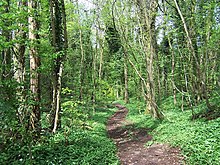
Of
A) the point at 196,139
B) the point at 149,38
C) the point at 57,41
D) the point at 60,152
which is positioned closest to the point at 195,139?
the point at 196,139

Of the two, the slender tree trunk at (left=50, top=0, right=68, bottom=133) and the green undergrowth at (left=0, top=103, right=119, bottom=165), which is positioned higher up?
the slender tree trunk at (left=50, top=0, right=68, bottom=133)

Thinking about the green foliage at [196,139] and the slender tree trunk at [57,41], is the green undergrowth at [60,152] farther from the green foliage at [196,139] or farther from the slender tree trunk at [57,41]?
the green foliage at [196,139]

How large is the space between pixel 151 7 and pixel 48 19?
7101 millimetres

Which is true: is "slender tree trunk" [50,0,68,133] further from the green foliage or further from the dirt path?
the green foliage

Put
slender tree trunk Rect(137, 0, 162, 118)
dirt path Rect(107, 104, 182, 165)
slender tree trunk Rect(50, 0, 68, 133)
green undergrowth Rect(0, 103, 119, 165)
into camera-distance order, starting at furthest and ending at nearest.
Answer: slender tree trunk Rect(137, 0, 162, 118) < slender tree trunk Rect(50, 0, 68, 133) < dirt path Rect(107, 104, 182, 165) < green undergrowth Rect(0, 103, 119, 165)

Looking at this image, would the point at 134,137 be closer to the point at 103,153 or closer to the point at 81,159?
the point at 103,153

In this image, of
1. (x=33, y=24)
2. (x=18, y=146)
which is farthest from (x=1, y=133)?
(x=33, y=24)

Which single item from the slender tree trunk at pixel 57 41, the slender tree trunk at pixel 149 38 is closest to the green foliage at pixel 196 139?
the slender tree trunk at pixel 149 38

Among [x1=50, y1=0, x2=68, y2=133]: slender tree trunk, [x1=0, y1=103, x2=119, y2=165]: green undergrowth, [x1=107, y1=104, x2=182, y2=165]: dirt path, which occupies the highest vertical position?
[x1=50, y1=0, x2=68, y2=133]: slender tree trunk

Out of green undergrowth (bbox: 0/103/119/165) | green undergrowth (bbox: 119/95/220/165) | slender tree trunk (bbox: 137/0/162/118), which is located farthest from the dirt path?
slender tree trunk (bbox: 137/0/162/118)

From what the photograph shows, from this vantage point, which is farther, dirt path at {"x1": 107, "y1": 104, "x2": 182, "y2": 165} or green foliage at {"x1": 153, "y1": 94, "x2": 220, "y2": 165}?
dirt path at {"x1": 107, "y1": 104, "x2": 182, "y2": 165}

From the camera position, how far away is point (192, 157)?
21.8 ft

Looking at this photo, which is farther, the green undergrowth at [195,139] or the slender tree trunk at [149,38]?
the slender tree trunk at [149,38]

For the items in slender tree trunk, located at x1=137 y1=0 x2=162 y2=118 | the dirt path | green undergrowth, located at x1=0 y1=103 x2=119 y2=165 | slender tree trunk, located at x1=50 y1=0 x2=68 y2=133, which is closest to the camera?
green undergrowth, located at x1=0 y1=103 x2=119 y2=165
